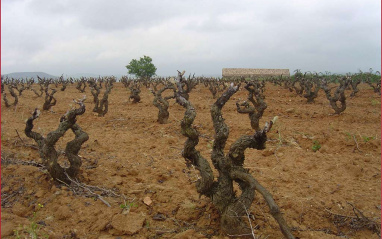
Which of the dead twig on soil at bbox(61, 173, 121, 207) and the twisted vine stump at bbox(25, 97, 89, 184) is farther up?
the twisted vine stump at bbox(25, 97, 89, 184)

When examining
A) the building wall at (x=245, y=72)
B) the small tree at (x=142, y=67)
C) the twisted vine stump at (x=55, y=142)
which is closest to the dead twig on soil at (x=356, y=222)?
the twisted vine stump at (x=55, y=142)

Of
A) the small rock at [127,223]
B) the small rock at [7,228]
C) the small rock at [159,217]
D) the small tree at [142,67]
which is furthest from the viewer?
the small tree at [142,67]

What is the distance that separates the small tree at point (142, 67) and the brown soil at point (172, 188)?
43.4 m

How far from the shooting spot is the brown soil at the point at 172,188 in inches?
118

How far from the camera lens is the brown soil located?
2998 mm

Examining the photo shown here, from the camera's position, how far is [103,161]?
16.5ft

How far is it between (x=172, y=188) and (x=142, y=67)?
47.3 meters

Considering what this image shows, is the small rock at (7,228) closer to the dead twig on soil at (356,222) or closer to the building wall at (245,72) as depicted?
the dead twig on soil at (356,222)

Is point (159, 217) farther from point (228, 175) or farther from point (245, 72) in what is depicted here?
point (245, 72)

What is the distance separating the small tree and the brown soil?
4336 centimetres

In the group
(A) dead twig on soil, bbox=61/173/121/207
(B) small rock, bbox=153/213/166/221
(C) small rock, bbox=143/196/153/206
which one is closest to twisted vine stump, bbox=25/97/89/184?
(A) dead twig on soil, bbox=61/173/121/207

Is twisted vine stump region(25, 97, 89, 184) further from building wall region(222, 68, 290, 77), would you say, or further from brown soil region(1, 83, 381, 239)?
building wall region(222, 68, 290, 77)

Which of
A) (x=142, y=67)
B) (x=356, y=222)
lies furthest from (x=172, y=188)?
(x=142, y=67)

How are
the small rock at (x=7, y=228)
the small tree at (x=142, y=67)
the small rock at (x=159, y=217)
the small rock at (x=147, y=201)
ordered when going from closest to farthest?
the small rock at (x=7, y=228), the small rock at (x=159, y=217), the small rock at (x=147, y=201), the small tree at (x=142, y=67)
